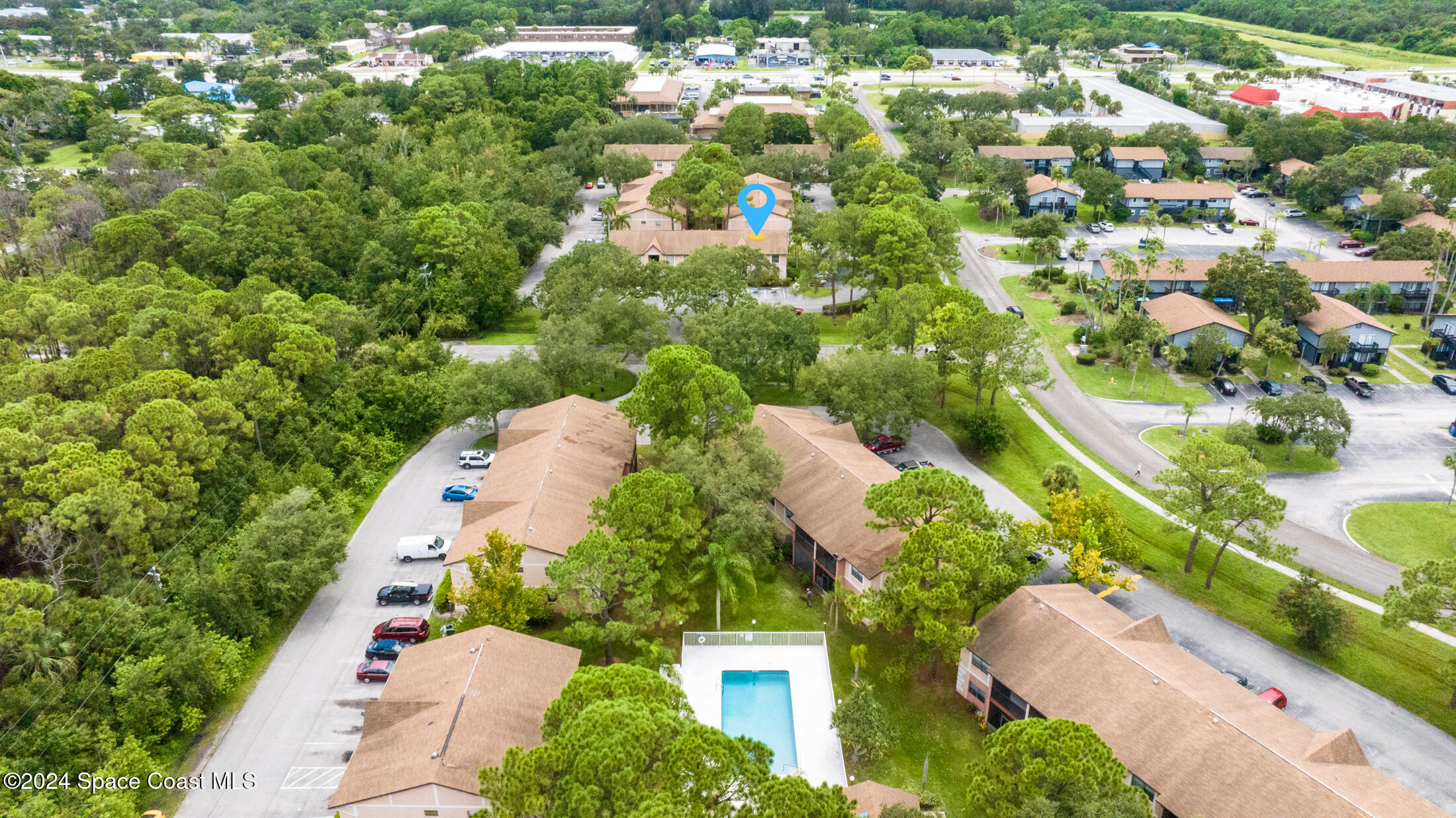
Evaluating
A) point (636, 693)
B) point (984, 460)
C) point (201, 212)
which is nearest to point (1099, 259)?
point (984, 460)

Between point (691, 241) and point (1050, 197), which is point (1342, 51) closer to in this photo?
point (1050, 197)

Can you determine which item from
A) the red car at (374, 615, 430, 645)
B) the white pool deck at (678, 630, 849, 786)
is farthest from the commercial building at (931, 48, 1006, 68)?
the red car at (374, 615, 430, 645)

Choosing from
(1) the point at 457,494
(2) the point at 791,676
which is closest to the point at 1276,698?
(2) the point at 791,676

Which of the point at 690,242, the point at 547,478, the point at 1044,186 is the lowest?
the point at 547,478

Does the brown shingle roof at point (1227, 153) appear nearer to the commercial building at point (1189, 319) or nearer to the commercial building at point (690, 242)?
the commercial building at point (1189, 319)

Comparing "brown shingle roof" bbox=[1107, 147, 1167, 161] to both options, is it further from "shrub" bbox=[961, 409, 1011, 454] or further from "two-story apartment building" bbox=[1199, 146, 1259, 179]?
"shrub" bbox=[961, 409, 1011, 454]

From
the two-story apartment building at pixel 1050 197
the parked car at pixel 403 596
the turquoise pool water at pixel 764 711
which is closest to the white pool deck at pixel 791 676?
the turquoise pool water at pixel 764 711
